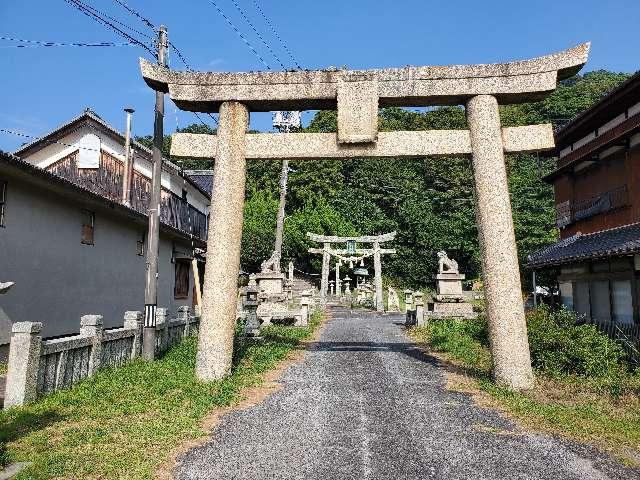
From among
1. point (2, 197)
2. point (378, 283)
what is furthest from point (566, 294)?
point (2, 197)

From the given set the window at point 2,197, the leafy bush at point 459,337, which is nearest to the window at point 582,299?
the leafy bush at point 459,337

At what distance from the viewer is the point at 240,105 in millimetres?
9023

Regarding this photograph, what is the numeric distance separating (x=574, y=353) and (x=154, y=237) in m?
9.13

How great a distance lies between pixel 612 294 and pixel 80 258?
49.8 feet

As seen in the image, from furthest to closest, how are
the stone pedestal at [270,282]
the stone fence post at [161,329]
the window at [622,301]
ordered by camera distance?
1. the stone pedestal at [270,282]
2. the window at [622,301]
3. the stone fence post at [161,329]

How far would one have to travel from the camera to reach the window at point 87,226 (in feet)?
43.7

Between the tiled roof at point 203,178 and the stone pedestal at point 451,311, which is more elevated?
the tiled roof at point 203,178

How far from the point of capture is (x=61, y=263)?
12156 millimetres

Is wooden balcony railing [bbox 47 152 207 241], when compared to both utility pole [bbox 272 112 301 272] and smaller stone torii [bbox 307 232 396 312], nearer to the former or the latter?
utility pole [bbox 272 112 301 272]

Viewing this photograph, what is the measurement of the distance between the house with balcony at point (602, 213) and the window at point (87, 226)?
13965mm

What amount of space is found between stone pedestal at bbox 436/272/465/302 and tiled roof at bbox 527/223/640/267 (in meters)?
2.84

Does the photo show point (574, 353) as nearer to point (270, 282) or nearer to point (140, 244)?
point (270, 282)

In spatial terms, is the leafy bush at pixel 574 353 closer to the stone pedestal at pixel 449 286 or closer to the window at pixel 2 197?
the stone pedestal at pixel 449 286

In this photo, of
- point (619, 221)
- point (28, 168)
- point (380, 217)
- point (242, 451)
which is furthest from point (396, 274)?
point (242, 451)
